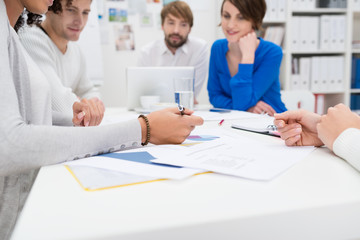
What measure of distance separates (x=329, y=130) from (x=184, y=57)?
7.14 feet

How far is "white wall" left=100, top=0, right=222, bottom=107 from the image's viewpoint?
327 cm

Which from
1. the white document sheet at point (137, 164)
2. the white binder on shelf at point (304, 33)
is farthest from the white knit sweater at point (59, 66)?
the white binder on shelf at point (304, 33)

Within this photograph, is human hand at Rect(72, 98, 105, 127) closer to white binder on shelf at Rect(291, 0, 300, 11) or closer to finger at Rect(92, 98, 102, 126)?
finger at Rect(92, 98, 102, 126)

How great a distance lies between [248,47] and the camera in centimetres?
187

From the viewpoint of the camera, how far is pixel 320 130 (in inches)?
27.5

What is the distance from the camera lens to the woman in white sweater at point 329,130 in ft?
1.95

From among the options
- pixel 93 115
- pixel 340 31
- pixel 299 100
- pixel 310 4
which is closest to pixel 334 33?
pixel 340 31

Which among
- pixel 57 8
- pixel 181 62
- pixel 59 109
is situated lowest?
pixel 59 109

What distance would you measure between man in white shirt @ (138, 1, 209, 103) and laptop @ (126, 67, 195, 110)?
3.33 ft

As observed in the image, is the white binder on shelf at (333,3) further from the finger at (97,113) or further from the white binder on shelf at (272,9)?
the finger at (97,113)

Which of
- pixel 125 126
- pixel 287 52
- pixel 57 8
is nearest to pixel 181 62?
pixel 287 52

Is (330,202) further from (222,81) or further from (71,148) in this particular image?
(222,81)

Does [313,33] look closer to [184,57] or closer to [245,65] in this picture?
[184,57]

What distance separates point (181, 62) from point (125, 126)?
2109mm
